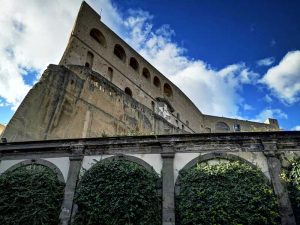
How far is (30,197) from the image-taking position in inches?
402

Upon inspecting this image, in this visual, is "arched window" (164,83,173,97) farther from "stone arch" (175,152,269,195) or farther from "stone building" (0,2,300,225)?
"stone arch" (175,152,269,195)

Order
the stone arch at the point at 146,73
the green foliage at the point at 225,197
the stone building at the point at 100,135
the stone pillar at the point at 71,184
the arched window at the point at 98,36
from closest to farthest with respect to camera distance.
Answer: the green foliage at the point at 225,197
the stone pillar at the point at 71,184
the stone building at the point at 100,135
the arched window at the point at 98,36
the stone arch at the point at 146,73

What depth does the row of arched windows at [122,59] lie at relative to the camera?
2893 centimetres

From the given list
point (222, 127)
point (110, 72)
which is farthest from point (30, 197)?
point (222, 127)

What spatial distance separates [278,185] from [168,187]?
3.64 meters

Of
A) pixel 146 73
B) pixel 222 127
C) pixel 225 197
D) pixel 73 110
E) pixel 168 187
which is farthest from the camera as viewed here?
pixel 222 127

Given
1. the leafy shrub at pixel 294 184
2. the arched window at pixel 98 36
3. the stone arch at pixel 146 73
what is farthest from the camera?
the stone arch at pixel 146 73

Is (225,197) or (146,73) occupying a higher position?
(146,73)

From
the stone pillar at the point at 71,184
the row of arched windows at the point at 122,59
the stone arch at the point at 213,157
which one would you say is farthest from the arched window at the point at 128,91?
the stone arch at the point at 213,157

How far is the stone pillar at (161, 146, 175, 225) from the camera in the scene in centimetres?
936

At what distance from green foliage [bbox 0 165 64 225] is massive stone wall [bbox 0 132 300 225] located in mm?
338

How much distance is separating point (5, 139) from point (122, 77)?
18.2m

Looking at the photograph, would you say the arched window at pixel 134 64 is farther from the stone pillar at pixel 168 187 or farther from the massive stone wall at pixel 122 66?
the stone pillar at pixel 168 187

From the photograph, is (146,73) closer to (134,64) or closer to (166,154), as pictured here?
(134,64)
